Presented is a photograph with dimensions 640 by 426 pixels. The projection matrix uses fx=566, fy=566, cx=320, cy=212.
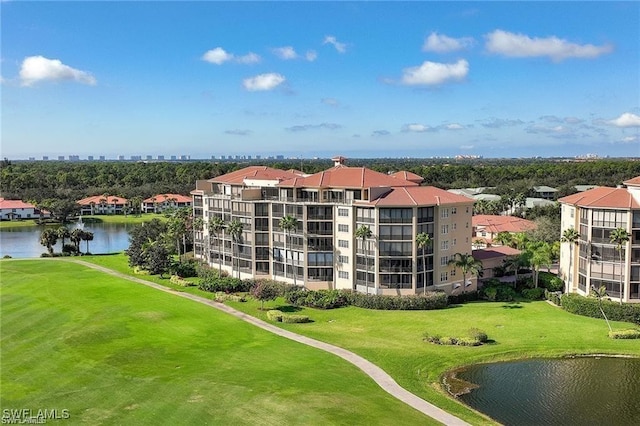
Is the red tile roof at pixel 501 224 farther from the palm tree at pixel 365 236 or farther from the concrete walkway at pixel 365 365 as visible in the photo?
the concrete walkway at pixel 365 365

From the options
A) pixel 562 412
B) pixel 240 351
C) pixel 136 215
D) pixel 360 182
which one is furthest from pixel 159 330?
pixel 136 215

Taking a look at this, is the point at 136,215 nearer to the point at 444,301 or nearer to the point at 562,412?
the point at 444,301

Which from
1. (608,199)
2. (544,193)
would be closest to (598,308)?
(608,199)

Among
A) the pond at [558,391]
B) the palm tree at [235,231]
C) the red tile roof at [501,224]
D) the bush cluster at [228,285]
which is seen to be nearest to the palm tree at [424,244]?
the pond at [558,391]

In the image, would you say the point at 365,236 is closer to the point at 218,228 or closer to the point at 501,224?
the point at 218,228

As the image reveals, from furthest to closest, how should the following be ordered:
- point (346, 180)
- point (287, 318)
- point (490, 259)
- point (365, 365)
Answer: point (490, 259), point (346, 180), point (287, 318), point (365, 365)

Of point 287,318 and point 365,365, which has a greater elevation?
point 287,318

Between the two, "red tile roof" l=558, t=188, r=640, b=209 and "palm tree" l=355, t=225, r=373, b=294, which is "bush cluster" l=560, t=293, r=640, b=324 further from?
"palm tree" l=355, t=225, r=373, b=294
